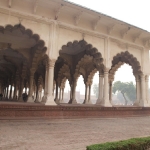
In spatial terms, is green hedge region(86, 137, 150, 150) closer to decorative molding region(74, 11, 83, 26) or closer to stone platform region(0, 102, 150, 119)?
stone platform region(0, 102, 150, 119)

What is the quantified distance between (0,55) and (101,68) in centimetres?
879

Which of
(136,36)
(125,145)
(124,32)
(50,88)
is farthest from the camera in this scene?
(136,36)

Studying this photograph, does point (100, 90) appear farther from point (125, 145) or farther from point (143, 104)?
point (125, 145)

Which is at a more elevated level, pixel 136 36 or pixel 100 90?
pixel 136 36

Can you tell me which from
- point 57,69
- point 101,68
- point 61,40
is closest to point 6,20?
point 61,40

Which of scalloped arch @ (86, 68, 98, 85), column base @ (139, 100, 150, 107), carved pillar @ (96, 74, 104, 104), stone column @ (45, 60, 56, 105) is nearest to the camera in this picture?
stone column @ (45, 60, 56, 105)

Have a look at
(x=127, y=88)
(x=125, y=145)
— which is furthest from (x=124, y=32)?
A: (x=127, y=88)

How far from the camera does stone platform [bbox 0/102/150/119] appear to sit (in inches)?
269

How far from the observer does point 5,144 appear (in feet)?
11.3

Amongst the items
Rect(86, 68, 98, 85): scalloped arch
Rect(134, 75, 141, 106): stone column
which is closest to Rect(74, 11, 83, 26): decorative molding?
Rect(134, 75, 141, 106): stone column

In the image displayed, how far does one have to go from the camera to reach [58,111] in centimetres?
786

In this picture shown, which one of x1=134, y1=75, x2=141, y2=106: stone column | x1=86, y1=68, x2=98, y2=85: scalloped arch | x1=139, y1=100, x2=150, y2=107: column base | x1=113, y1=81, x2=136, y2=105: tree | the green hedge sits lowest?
the green hedge

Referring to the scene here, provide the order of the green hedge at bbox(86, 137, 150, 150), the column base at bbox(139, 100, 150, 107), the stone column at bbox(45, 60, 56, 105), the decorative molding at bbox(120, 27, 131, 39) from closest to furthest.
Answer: the green hedge at bbox(86, 137, 150, 150) < the stone column at bbox(45, 60, 56, 105) < the decorative molding at bbox(120, 27, 131, 39) < the column base at bbox(139, 100, 150, 107)

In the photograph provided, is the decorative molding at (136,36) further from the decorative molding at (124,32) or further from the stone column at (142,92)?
the stone column at (142,92)
